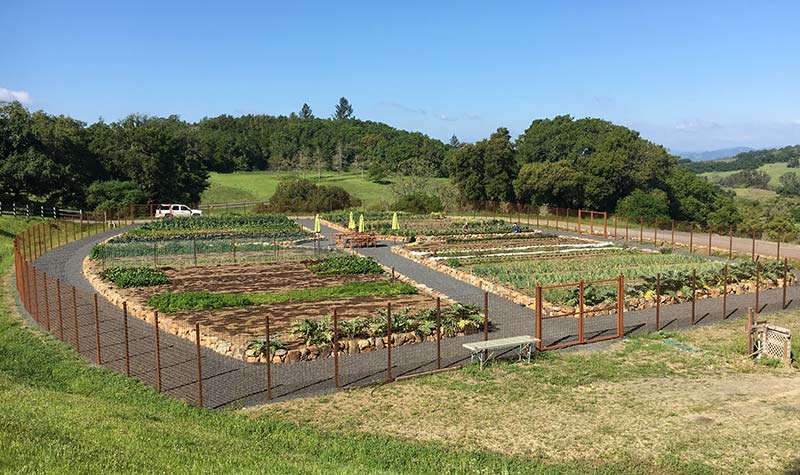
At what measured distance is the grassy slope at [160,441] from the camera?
7.20m

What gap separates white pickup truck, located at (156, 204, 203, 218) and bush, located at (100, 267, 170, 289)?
2574cm

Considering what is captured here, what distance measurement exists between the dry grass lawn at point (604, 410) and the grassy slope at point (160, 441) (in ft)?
2.50

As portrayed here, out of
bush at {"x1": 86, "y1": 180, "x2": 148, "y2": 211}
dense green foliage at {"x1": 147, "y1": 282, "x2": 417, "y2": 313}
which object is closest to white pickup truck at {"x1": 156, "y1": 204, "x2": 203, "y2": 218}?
bush at {"x1": 86, "y1": 180, "x2": 148, "y2": 211}

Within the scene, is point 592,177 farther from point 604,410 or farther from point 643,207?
point 604,410

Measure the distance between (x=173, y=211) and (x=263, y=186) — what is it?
1550 inches

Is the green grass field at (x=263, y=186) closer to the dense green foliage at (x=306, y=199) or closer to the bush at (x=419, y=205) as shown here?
the dense green foliage at (x=306, y=199)

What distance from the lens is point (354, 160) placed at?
113m

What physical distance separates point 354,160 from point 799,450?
4145 inches

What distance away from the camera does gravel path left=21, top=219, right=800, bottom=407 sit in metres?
12.4

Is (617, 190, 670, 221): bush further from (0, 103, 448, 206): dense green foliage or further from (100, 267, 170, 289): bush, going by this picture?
(100, 267, 170, 289): bush

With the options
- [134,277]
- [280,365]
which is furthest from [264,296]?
[280,365]

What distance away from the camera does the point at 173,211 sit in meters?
50.4

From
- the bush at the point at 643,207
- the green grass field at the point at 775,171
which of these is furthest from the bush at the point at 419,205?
the green grass field at the point at 775,171

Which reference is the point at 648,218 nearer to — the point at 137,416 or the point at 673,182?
the point at 673,182
